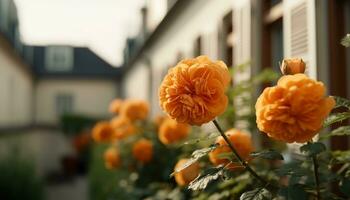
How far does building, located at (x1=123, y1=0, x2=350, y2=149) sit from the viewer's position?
3.99m

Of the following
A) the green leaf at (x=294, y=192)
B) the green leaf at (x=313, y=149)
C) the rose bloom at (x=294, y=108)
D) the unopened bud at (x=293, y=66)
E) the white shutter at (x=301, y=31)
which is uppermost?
the white shutter at (x=301, y=31)

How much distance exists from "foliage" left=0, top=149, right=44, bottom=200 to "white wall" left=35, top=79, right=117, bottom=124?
16.5m

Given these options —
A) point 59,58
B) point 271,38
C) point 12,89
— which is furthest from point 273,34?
point 59,58

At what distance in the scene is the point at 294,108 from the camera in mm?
1747

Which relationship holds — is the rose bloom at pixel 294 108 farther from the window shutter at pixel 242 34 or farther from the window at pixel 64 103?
the window at pixel 64 103

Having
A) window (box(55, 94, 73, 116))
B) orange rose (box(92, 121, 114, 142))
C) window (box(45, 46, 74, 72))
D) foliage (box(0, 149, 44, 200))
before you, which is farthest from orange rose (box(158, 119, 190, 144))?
window (box(45, 46, 74, 72))

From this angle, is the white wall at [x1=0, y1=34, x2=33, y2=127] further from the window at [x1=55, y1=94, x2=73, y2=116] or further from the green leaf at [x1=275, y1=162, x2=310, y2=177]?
the green leaf at [x1=275, y1=162, x2=310, y2=177]

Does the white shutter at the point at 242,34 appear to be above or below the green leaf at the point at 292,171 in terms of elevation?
above

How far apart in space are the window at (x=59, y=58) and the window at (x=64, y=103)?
6.89 ft

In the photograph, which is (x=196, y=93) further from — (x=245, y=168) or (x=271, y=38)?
(x=271, y=38)

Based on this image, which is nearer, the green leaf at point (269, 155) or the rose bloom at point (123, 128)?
the green leaf at point (269, 155)

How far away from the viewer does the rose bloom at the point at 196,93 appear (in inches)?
77.2

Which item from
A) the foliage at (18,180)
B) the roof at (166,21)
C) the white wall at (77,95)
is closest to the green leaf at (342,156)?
the roof at (166,21)

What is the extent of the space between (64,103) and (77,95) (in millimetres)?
798
